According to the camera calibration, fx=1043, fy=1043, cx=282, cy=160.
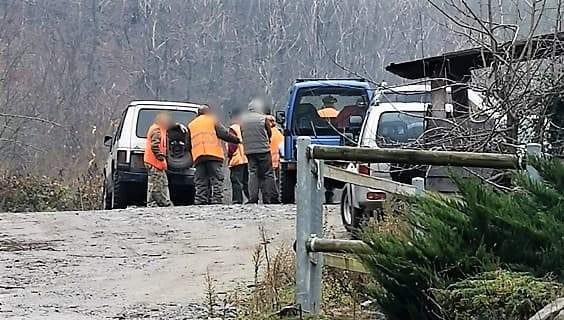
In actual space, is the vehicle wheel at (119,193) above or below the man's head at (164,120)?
below

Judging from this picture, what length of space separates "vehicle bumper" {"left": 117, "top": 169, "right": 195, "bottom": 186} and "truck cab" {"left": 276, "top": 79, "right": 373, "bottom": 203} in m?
1.66

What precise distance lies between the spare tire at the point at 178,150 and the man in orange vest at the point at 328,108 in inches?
95.8

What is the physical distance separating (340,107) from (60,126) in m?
13.2

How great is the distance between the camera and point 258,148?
16156 mm

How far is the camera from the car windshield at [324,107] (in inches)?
664

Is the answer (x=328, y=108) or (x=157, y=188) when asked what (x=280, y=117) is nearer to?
(x=328, y=108)

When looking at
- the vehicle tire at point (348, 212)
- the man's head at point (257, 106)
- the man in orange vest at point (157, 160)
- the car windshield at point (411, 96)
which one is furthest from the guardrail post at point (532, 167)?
the man's head at point (257, 106)

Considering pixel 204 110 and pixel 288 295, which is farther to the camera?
pixel 204 110

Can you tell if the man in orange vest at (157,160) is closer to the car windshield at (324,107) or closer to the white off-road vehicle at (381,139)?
the car windshield at (324,107)

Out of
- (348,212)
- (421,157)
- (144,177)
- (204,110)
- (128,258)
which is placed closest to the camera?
(421,157)

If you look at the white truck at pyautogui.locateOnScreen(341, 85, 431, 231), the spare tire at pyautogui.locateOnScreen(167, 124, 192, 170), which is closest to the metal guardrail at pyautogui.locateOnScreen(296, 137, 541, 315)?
the white truck at pyautogui.locateOnScreen(341, 85, 431, 231)

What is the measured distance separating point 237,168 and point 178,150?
1680 mm

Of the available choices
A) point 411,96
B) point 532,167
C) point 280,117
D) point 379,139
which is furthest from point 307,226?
point 280,117

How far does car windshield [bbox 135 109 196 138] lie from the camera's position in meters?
16.6
